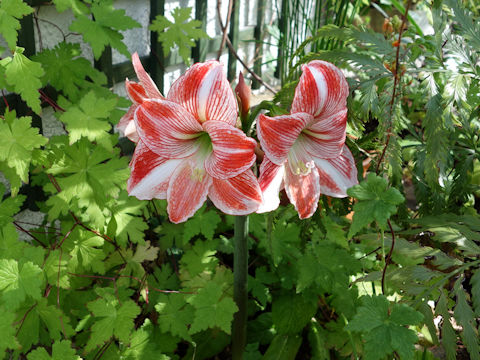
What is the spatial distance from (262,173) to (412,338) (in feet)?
1.87

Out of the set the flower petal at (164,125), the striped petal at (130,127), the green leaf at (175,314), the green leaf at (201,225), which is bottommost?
the green leaf at (175,314)

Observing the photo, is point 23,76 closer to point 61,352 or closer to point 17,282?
point 17,282

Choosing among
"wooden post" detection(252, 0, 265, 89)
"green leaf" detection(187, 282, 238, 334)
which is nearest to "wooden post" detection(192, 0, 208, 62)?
"wooden post" detection(252, 0, 265, 89)

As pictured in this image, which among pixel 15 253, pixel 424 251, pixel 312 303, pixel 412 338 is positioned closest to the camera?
pixel 412 338

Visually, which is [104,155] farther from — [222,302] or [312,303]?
[312,303]

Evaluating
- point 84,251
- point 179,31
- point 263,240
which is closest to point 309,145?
point 263,240

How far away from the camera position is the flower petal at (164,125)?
117 cm

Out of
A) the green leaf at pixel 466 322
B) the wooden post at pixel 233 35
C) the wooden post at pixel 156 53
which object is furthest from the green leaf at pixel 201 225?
the wooden post at pixel 233 35

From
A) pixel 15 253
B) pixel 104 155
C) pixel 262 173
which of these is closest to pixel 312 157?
pixel 262 173

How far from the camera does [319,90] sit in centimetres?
118

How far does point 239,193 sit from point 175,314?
900 mm

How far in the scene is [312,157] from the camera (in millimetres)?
1308

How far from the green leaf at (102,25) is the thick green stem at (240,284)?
100cm

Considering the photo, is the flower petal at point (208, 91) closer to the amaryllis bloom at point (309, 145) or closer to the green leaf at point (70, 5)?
the amaryllis bloom at point (309, 145)
